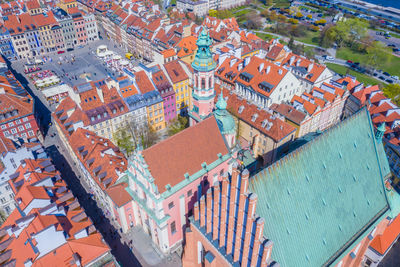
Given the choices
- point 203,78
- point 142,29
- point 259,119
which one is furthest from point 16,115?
point 142,29

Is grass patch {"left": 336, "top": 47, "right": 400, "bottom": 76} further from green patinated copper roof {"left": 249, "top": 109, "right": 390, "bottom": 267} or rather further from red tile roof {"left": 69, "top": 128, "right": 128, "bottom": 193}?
red tile roof {"left": 69, "top": 128, "right": 128, "bottom": 193}

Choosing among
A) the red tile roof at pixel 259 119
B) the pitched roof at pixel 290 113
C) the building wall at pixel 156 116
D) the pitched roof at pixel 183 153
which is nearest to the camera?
the pitched roof at pixel 183 153

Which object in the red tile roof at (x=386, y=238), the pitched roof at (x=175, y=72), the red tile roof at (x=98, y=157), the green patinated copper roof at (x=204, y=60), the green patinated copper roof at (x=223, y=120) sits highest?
the green patinated copper roof at (x=204, y=60)

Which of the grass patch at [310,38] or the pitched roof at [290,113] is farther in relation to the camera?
the grass patch at [310,38]

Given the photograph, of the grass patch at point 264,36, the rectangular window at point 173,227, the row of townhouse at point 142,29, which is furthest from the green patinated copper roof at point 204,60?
the grass patch at point 264,36

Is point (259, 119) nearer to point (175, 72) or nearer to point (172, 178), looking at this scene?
point (175, 72)

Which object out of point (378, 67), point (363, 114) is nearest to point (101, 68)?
point (363, 114)

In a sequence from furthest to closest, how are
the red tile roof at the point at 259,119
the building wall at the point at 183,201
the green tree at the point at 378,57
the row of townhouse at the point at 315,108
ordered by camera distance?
the green tree at the point at 378,57 < the row of townhouse at the point at 315,108 < the red tile roof at the point at 259,119 < the building wall at the point at 183,201

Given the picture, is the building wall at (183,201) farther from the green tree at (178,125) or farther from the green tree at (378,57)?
the green tree at (378,57)

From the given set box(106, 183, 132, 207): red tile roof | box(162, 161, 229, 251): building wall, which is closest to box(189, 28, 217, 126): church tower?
box(162, 161, 229, 251): building wall

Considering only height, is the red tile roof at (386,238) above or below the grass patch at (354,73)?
above
